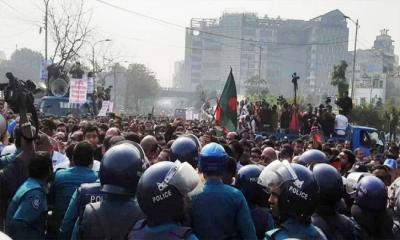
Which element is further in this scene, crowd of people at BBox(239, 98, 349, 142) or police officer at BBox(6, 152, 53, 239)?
crowd of people at BBox(239, 98, 349, 142)

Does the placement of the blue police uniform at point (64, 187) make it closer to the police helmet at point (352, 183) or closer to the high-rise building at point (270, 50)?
the police helmet at point (352, 183)

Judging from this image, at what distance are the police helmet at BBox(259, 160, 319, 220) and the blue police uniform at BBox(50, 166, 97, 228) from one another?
6.73 feet

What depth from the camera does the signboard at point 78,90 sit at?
1927 cm

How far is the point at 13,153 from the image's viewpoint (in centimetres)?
634

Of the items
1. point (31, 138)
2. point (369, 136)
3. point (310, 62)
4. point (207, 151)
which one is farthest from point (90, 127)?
point (310, 62)

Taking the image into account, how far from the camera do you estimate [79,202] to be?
455cm

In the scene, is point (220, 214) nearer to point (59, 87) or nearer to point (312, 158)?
point (312, 158)

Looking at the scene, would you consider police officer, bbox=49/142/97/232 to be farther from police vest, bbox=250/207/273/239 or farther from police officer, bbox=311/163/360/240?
police officer, bbox=311/163/360/240

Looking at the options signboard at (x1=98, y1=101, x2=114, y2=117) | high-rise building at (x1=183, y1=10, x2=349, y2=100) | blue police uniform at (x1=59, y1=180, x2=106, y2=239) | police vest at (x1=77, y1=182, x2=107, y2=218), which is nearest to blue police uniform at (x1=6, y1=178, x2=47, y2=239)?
blue police uniform at (x1=59, y1=180, x2=106, y2=239)

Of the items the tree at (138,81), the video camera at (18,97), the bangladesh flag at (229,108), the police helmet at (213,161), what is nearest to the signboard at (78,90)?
the bangladesh flag at (229,108)

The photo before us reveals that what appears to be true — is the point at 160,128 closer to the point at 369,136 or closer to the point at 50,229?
the point at 369,136

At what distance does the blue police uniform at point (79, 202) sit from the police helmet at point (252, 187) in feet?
4.16

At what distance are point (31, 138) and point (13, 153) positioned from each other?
2.31 feet

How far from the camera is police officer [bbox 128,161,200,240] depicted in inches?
134
